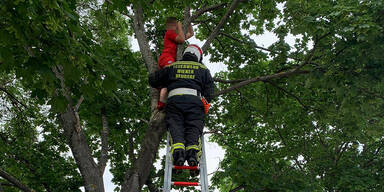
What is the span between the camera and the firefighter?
4391 millimetres

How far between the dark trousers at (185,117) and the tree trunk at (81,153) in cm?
137

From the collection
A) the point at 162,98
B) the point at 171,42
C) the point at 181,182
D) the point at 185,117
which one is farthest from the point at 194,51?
the point at 181,182

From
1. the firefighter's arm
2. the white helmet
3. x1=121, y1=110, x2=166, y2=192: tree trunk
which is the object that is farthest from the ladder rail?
the white helmet

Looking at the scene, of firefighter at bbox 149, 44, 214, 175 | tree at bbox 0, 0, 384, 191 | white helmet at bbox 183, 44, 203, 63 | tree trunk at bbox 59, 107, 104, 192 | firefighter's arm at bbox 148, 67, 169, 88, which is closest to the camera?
Answer: tree at bbox 0, 0, 384, 191

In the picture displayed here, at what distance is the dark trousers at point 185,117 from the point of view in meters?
4.56

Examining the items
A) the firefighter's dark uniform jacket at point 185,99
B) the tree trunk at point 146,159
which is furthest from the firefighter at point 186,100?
the tree trunk at point 146,159

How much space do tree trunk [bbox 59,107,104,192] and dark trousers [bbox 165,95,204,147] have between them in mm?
1375

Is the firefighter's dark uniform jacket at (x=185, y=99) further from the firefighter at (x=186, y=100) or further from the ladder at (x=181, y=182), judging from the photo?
the ladder at (x=181, y=182)

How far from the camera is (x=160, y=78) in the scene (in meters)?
5.21

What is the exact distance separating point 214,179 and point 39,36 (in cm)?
903

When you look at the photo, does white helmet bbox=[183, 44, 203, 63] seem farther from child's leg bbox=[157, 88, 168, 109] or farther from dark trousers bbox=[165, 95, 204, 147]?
dark trousers bbox=[165, 95, 204, 147]

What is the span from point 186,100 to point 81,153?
185 centimetres

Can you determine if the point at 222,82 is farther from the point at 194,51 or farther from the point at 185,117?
the point at 185,117

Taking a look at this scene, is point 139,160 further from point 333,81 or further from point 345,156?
point 345,156
